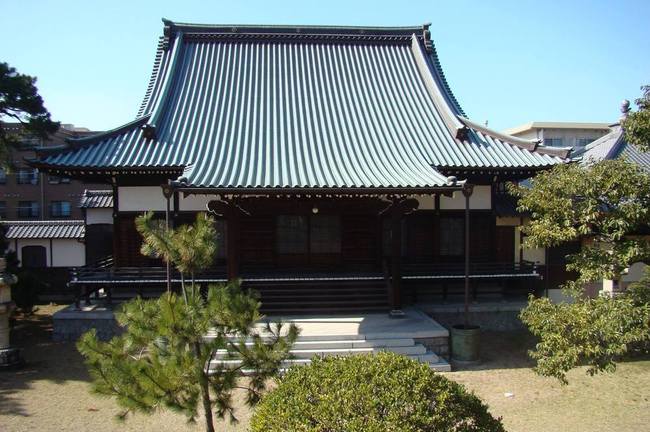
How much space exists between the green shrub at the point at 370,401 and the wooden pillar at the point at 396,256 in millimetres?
6406

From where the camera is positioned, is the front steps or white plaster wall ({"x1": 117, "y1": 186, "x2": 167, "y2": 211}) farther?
white plaster wall ({"x1": 117, "y1": 186, "x2": 167, "y2": 211})

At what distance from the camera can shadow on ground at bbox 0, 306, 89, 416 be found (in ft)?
27.8

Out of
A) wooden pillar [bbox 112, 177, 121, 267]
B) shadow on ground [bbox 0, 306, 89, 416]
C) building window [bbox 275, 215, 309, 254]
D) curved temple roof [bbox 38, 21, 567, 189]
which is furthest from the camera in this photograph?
building window [bbox 275, 215, 309, 254]

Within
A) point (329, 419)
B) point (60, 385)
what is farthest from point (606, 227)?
point (60, 385)

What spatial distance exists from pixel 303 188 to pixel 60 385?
242 inches

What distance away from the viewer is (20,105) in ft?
41.4

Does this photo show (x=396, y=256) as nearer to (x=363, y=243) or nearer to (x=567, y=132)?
(x=363, y=243)

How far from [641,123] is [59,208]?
1465 inches

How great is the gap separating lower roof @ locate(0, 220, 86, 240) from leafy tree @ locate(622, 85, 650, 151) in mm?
20564

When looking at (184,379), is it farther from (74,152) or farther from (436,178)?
(74,152)

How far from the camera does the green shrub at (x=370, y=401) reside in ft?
14.7

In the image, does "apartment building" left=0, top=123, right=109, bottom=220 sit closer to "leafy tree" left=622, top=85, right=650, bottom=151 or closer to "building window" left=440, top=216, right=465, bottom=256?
"building window" left=440, top=216, right=465, bottom=256

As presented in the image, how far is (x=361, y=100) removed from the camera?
15477 mm

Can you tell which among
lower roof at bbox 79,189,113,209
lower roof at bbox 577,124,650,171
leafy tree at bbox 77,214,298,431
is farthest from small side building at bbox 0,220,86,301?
lower roof at bbox 577,124,650,171
